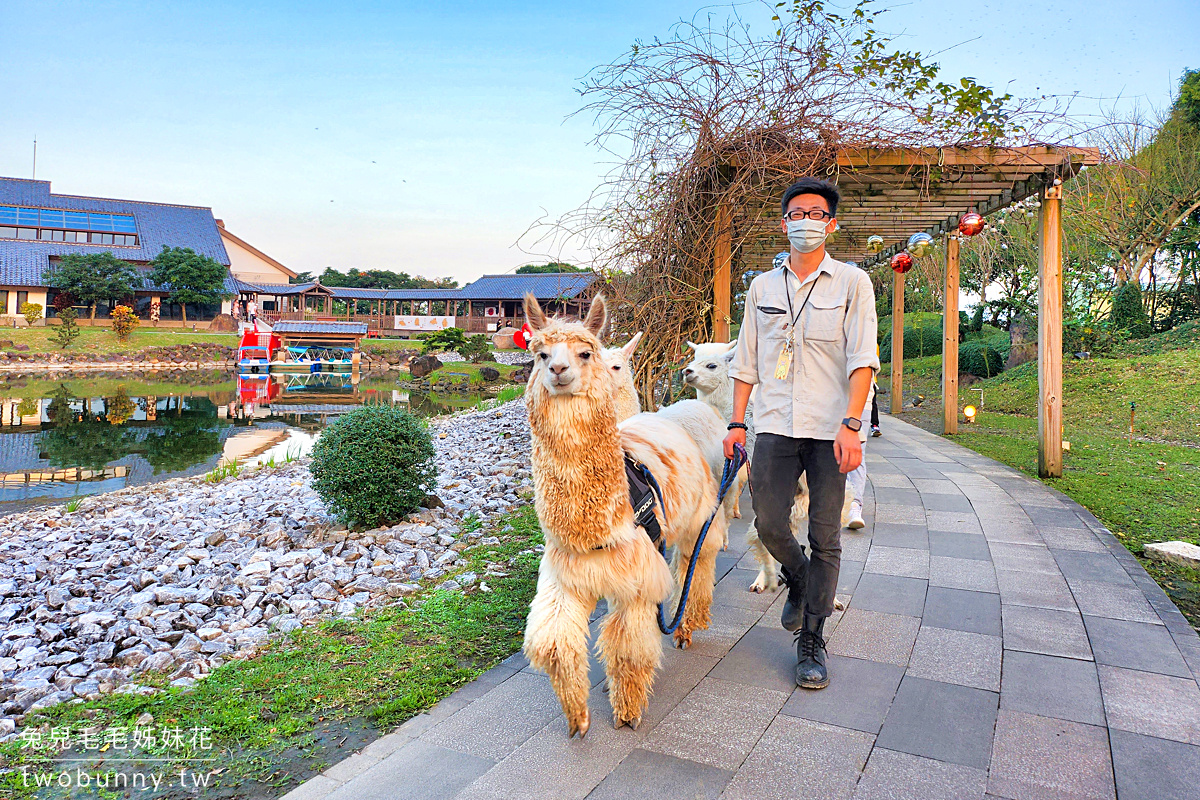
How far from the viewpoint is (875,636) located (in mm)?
3451

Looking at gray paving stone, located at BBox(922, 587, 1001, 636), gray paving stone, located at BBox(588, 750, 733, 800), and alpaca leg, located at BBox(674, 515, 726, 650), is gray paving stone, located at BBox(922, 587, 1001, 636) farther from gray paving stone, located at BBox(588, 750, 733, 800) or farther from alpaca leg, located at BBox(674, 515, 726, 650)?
gray paving stone, located at BBox(588, 750, 733, 800)

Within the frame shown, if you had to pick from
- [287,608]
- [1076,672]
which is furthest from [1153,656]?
[287,608]

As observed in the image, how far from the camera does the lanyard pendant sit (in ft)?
9.89

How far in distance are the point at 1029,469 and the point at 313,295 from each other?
167 ft

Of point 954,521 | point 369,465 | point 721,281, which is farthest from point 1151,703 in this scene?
point 369,465

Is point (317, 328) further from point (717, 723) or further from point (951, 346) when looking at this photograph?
point (717, 723)

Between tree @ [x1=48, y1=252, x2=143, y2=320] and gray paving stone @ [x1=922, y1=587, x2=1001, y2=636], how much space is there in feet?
148

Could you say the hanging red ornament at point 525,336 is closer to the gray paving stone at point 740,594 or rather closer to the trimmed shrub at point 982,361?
the gray paving stone at point 740,594

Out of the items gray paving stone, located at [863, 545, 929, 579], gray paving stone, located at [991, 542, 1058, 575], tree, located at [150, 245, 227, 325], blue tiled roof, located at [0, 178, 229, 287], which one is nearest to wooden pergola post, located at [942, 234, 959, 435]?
gray paving stone, located at [991, 542, 1058, 575]

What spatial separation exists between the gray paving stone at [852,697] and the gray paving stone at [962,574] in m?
1.35

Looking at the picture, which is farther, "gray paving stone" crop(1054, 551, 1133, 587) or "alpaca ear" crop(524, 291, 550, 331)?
"gray paving stone" crop(1054, 551, 1133, 587)

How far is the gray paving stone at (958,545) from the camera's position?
474cm

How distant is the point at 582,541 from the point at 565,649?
0.40 m

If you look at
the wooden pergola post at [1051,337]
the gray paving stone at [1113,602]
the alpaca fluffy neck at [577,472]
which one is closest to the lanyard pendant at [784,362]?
the alpaca fluffy neck at [577,472]
